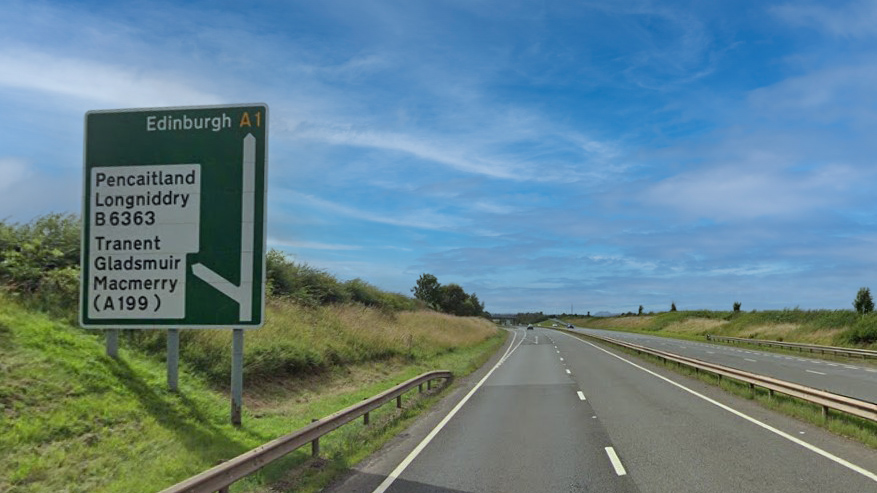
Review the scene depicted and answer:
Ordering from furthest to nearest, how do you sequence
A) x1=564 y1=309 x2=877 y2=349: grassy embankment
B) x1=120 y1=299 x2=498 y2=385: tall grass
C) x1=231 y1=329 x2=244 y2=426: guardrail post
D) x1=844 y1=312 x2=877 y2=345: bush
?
x1=564 y1=309 x2=877 y2=349: grassy embankment
x1=844 y1=312 x2=877 y2=345: bush
x1=120 y1=299 x2=498 y2=385: tall grass
x1=231 y1=329 x2=244 y2=426: guardrail post

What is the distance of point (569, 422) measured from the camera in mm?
13492

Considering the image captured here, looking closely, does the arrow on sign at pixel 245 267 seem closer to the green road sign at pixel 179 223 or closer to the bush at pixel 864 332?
the green road sign at pixel 179 223

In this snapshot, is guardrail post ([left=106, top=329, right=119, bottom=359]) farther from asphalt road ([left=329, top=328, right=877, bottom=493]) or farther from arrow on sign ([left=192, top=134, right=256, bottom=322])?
asphalt road ([left=329, top=328, right=877, bottom=493])

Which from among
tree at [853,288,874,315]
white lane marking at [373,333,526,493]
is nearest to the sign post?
white lane marking at [373,333,526,493]

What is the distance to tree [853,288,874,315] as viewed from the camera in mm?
53256

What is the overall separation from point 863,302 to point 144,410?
6184 centimetres

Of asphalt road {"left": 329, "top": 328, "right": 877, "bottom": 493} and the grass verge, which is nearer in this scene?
asphalt road {"left": 329, "top": 328, "right": 877, "bottom": 493}

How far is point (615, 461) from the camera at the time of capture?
30.8 feet

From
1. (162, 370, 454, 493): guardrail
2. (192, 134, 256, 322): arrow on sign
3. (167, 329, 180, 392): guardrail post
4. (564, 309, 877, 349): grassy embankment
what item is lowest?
(564, 309, 877, 349): grassy embankment

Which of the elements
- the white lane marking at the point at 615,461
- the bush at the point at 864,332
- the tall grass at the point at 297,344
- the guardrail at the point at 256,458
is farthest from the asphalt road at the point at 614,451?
the bush at the point at 864,332

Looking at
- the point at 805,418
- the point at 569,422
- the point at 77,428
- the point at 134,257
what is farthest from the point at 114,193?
the point at 805,418

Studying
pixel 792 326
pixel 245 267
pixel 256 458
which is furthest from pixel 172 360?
pixel 792 326

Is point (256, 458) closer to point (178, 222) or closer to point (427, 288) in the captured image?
point (178, 222)

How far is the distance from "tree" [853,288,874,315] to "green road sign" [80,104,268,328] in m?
58.8
